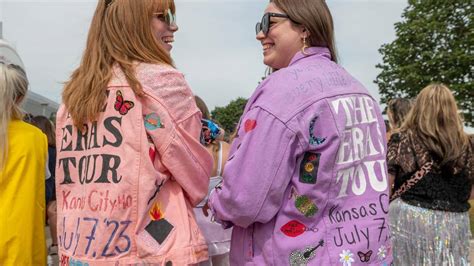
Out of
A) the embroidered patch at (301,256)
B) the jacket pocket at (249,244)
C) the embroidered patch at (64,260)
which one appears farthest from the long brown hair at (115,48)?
the embroidered patch at (301,256)

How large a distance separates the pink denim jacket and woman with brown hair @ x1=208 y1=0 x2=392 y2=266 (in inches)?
6.6

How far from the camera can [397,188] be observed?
394 centimetres

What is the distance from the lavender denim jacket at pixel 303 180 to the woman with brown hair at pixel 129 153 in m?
0.19

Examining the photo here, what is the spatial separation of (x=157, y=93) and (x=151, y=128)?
146mm

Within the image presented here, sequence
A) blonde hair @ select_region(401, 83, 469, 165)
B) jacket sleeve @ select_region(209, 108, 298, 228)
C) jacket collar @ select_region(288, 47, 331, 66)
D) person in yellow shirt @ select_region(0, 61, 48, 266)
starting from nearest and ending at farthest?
jacket sleeve @ select_region(209, 108, 298, 228), jacket collar @ select_region(288, 47, 331, 66), person in yellow shirt @ select_region(0, 61, 48, 266), blonde hair @ select_region(401, 83, 469, 165)

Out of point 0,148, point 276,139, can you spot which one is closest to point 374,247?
point 276,139

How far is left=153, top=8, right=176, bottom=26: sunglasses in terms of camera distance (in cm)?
219

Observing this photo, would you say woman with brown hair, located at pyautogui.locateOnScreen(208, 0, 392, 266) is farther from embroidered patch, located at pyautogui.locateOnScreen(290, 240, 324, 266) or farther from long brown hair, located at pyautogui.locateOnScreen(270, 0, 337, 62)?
long brown hair, located at pyautogui.locateOnScreen(270, 0, 337, 62)

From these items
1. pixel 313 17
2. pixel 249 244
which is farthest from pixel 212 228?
pixel 313 17

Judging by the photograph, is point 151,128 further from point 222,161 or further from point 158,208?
point 222,161

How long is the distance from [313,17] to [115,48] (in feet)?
2.76

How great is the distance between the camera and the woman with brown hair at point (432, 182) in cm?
376

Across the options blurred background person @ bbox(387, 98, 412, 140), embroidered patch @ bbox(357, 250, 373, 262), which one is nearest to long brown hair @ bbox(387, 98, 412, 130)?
blurred background person @ bbox(387, 98, 412, 140)

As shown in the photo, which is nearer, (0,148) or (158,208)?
(158,208)
